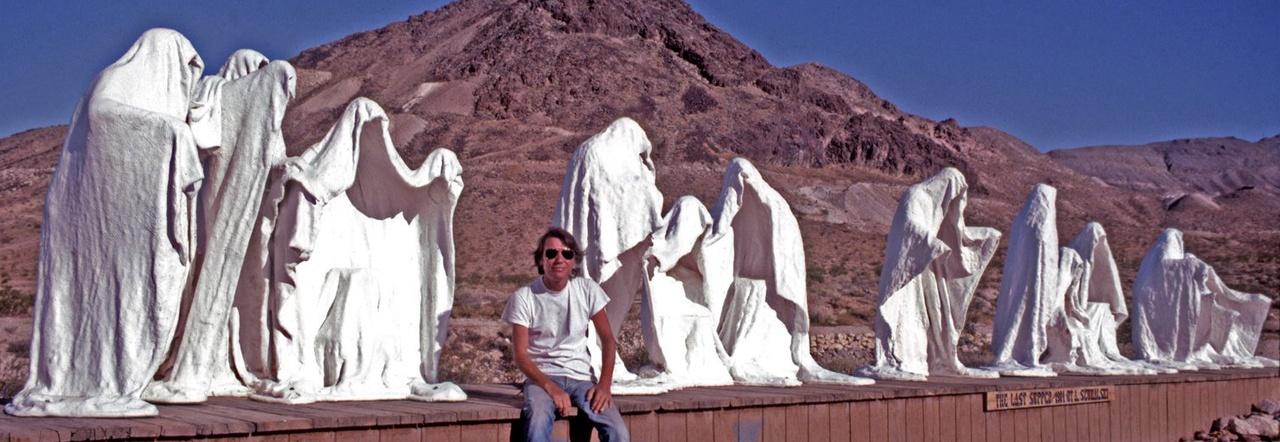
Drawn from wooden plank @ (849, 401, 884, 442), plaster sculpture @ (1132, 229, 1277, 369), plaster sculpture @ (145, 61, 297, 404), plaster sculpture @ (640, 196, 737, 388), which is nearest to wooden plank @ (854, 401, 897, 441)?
wooden plank @ (849, 401, 884, 442)

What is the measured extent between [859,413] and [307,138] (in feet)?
222

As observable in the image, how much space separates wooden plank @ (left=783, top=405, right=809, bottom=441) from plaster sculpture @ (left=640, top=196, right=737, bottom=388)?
926 mm

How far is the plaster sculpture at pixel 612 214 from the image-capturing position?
10680 mm

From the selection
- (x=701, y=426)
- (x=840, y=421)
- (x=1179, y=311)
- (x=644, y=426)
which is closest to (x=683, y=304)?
(x=840, y=421)

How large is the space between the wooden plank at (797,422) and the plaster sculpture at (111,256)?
4269mm

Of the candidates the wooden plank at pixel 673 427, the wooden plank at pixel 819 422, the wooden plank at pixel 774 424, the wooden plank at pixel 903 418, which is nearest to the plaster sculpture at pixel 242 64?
the wooden plank at pixel 673 427

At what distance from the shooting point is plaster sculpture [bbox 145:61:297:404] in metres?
9.05

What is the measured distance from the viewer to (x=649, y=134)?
73.8 meters

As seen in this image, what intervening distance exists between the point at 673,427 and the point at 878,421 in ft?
7.55

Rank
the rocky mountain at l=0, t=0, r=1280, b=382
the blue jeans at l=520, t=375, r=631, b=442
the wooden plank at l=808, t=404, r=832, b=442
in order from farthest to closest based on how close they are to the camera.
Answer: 1. the rocky mountain at l=0, t=0, r=1280, b=382
2. the wooden plank at l=808, t=404, r=832, b=442
3. the blue jeans at l=520, t=375, r=631, b=442

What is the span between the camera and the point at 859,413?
10914mm

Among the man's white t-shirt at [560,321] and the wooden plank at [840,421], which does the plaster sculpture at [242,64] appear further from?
the wooden plank at [840,421]

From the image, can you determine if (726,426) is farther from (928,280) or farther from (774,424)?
(928,280)

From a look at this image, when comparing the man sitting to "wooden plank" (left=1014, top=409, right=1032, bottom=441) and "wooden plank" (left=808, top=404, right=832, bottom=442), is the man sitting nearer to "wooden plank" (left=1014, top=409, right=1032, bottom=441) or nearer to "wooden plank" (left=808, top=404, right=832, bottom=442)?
"wooden plank" (left=808, top=404, right=832, bottom=442)
